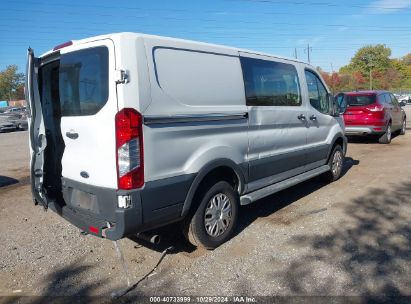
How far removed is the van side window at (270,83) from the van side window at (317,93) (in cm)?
44

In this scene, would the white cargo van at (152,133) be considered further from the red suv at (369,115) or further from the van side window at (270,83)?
the red suv at (369,115)

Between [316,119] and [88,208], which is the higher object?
[316,119]

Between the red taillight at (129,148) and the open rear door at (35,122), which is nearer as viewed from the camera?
the red taillight at (129,148)

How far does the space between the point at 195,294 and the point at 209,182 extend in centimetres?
121

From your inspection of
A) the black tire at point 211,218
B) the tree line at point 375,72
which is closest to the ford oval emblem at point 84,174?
the black tire at point 211,218

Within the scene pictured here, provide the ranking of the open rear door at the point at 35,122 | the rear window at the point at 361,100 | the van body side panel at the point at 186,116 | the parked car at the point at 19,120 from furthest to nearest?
the parked car at the point at 19,120, the rear window at the point at 361,100, the open rear door at the point at 35,122, the van body side panel at the point at 186,116

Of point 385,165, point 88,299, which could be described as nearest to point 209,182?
point 88,299

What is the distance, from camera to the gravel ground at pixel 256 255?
135 inches

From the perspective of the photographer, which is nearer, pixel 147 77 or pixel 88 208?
pixel 147 77

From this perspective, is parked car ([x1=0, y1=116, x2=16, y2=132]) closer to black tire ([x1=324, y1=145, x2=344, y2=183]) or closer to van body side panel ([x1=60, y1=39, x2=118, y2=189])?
black tire ([x1=324, y1=145, x2=344, y2=183])

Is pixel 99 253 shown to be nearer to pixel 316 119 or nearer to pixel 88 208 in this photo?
pixel 88 208

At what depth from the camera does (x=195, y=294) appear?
10.9 ft

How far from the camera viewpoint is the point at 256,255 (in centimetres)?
403

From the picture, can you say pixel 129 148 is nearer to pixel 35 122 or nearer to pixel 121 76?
pixel 121 76
